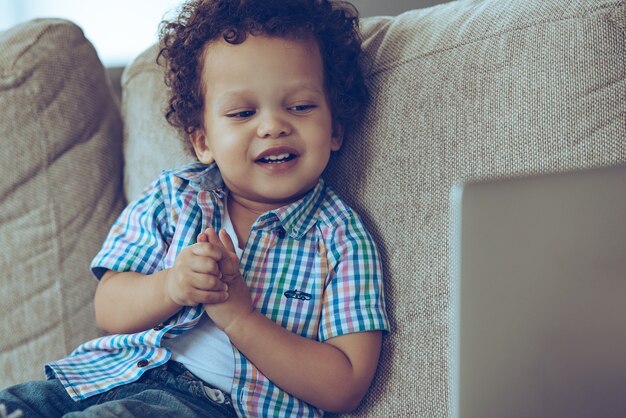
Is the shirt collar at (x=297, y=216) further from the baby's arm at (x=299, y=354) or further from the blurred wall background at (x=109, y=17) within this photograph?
the blurred wall background at (x=109, y=17)

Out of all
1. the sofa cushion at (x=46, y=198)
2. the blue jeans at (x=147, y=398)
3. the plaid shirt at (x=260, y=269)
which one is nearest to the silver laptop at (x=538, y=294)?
the plaid shirt at (x=260, y=269)

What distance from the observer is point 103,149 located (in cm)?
142

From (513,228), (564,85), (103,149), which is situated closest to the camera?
(513,228)

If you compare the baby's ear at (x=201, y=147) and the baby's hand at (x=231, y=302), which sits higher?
the baby's ear at (x=201, y=147)

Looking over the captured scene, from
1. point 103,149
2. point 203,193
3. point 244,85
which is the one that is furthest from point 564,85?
point 103,149

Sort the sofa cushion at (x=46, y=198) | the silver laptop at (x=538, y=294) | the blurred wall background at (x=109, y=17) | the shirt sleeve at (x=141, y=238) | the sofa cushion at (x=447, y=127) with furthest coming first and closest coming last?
1. the blurred wall background at (x=109, y=17)
2. the sofa cushion at (x=46, y=198)
3. the shirt sleeve at (x=141, y=238)
4. the sofa cushion at (x=447, y=127)
5. the silver laptop at (x=538, y=294)

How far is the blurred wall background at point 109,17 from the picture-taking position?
105 inches

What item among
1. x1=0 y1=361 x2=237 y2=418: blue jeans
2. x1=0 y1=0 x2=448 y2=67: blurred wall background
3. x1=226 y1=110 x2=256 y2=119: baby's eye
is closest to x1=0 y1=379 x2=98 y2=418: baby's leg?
x1=0 y1=361 x2=237 y2=418: blue jeans

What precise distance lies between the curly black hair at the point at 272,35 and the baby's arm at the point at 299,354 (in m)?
0.29

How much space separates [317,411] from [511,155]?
45cm

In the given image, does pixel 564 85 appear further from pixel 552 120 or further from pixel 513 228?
pixel 513 228

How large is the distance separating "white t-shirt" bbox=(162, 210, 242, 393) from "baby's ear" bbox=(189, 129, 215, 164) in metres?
0.26

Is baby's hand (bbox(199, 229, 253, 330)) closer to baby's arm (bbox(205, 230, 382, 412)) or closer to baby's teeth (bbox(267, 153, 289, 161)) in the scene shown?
baby's arm (bbox(205, 230, 382, 412))

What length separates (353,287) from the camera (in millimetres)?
1000
